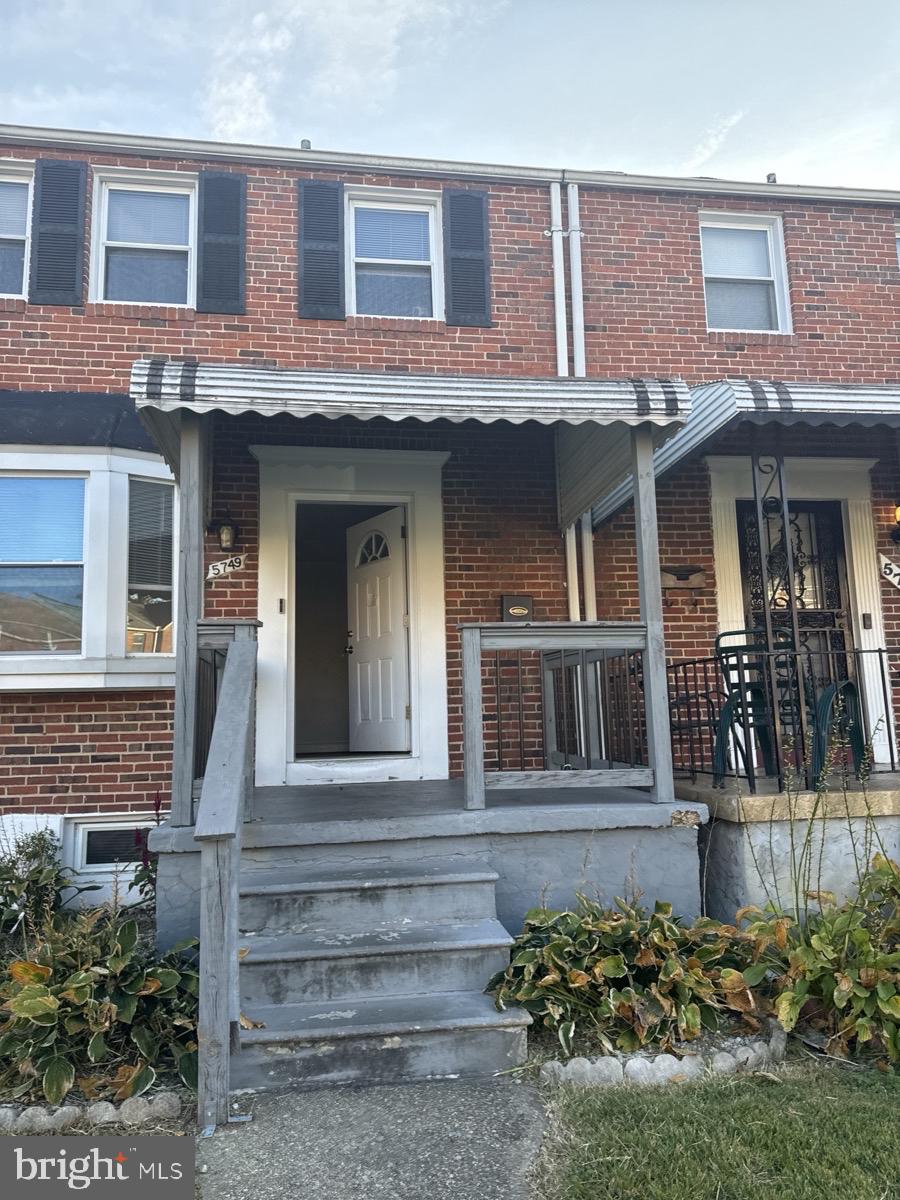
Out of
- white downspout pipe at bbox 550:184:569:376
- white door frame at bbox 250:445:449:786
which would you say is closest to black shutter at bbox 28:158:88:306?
white door frame at bbox 250:445:449:786

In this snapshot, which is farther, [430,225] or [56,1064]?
[430,225]

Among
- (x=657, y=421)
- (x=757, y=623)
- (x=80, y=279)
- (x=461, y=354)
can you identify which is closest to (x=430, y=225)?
(x=461, y=354)

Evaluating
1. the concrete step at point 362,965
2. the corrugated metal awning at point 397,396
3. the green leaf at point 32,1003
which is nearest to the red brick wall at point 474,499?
the corrugated metal awning at point 397,396

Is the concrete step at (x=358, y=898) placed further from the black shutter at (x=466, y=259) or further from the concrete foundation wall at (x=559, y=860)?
the black shutter at (x=466, y=259)

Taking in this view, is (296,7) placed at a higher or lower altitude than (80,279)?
higher

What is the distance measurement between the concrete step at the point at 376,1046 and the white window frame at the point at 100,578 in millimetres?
3136

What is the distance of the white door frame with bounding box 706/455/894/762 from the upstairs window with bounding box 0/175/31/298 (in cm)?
556

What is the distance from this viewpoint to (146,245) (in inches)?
260

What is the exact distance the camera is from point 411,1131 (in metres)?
2.81

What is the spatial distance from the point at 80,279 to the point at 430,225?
9.27 feet

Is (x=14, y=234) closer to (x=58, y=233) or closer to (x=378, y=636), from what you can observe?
(x=58, y=233)

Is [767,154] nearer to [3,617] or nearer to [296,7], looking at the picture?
[296,7]

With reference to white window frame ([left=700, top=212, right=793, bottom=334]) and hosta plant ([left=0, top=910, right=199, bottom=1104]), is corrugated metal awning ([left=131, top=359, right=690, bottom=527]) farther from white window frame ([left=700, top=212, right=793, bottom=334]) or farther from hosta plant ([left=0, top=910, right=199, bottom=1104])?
white window frame ([left=700, top=212, right=793, bottom=334])

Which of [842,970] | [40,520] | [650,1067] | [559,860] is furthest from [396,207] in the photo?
[650,1067]
